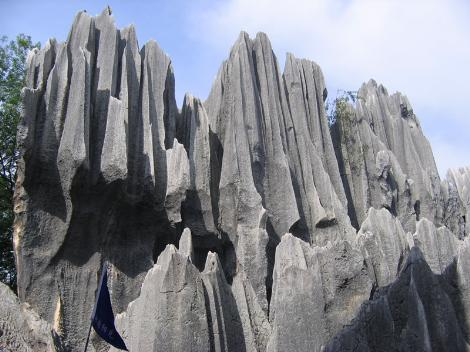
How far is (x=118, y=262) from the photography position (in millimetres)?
16703

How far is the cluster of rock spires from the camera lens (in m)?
13.0

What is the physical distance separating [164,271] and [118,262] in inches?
132

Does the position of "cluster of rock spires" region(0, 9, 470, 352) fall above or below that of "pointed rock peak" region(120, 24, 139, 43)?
below

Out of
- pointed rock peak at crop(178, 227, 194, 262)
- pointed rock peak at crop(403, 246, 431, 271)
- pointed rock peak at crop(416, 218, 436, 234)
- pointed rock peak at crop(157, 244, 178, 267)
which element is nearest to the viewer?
pointed rock peak at crop(403, 246, 431, 271)

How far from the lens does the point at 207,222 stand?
18797 mm

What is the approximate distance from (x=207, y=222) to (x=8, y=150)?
456 inches

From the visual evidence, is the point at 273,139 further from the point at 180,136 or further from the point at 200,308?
the point at 200,308

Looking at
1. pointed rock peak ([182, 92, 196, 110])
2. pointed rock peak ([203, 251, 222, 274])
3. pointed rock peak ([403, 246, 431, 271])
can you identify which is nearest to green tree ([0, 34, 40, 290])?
pointed rock peak ([182, 92, 196, 110])

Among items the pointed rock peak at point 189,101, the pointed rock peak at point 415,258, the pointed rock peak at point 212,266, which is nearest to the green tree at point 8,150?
the pointed rock peak at point 189,101

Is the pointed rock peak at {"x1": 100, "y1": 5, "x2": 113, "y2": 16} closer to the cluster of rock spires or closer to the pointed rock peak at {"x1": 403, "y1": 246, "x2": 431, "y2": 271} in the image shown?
the cluster of rock spires

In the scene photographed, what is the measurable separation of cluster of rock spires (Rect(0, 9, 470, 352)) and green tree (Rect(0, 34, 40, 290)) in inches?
357

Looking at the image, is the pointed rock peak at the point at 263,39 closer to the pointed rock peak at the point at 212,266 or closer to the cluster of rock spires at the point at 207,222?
the cluster of rock spires at the point at 207,222

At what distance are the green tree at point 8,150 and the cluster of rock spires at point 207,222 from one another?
9.07 metres

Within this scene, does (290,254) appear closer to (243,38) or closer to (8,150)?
(243,38)
